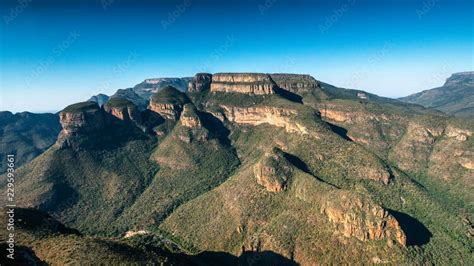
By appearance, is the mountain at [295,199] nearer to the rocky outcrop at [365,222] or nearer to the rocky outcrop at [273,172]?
the rocky outcrop at [365,222]

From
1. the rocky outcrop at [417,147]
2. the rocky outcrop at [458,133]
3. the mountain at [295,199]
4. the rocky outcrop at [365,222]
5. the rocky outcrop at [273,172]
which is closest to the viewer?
the rocky outcrop at [365,222]

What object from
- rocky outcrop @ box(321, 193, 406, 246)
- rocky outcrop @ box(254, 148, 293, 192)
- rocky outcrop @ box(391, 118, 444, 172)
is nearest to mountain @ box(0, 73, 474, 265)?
rocky outcrop @ box(321, 193, 406, 246)

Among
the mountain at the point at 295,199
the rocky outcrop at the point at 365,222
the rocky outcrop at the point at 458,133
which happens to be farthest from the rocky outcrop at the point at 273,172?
the rocky outcrop at the point at 458,133

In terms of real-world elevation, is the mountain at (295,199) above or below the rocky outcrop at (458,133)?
below

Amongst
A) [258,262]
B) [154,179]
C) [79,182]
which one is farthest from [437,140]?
[79,182]

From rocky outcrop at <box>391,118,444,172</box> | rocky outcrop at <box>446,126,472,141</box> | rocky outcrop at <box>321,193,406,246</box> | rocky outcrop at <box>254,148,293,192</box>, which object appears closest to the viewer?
rocky outcrop at <box>321,193,406,246</box>

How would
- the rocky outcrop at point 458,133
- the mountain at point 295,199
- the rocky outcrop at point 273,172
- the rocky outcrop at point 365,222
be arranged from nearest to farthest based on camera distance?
the rocky outcrop at point 365,222 → the mountain at point 295,199 → the rocky outcrop at point 273,172 → the rocky outcrop at point 458,133

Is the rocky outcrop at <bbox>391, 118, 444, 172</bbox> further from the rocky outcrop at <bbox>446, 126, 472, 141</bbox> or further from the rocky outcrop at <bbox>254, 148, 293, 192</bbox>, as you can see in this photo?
the rocky outcrop at <bbox>254, 148, 293, 192</bbox>

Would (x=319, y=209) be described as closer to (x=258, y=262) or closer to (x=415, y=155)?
(x=258, y=262)
